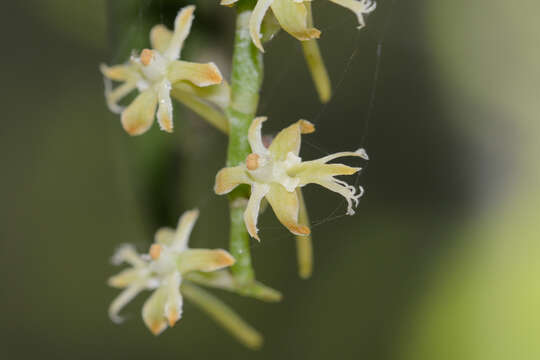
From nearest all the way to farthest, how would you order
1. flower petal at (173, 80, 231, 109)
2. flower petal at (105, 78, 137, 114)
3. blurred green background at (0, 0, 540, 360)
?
1. flower petal at (173, 80, 231, 109)
2. flower petal at (105, 78, 137, 114)
3. blurred green background at (0, 0, 540, 360)

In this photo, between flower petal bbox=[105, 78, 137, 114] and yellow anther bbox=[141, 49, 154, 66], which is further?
flower petal bbox=[105, 78, 137, 114]

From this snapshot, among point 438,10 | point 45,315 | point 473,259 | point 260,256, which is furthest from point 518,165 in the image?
point 45,315

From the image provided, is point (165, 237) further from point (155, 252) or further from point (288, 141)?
point (288, 141)

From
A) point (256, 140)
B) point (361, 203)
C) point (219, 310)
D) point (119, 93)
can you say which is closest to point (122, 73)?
point (119, 93)

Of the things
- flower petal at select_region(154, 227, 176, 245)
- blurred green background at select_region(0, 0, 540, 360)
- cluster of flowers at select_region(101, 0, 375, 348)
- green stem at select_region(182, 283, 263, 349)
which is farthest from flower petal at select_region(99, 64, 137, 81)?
blurred green background at select_region(0, 0, 540, 360)

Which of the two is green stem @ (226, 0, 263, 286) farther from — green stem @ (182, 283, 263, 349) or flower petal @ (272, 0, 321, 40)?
green stem @ (182, 283, 263, 349)

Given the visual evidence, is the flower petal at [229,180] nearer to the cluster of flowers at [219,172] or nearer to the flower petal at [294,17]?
the cluster of flowers at [219,172]

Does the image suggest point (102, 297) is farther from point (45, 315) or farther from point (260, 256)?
point (260, 256)
